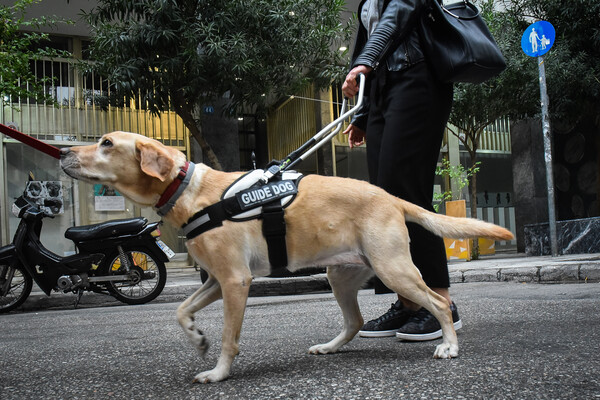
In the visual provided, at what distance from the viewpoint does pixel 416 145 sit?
2807 mm

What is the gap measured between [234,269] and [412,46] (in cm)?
162

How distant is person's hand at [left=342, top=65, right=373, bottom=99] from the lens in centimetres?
272

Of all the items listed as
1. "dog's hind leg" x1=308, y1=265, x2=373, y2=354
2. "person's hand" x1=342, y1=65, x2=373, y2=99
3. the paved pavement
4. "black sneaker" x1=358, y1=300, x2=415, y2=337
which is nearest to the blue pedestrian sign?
the paved pavement

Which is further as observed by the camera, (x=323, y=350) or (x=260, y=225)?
(x=323, y=350)

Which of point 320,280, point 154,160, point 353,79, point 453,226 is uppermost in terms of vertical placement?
point 353,79

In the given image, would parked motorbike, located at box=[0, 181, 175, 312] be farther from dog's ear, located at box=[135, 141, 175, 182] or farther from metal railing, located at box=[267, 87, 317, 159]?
metal railing, located at box=[267, 87, 317, 159]

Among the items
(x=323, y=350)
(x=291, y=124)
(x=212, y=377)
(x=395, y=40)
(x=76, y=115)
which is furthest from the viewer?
(x=291, y=124)

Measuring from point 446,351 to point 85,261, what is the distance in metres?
5.56

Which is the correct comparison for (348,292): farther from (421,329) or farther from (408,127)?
(408,127)

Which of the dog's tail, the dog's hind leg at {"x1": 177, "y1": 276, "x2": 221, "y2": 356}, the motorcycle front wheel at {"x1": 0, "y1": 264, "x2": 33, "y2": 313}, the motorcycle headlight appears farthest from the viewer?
the motorcycle headlight

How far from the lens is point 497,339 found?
Result: 8.66 ft

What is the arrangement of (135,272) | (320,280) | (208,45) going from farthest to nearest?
(208,45) < (320,280) < (135,272)

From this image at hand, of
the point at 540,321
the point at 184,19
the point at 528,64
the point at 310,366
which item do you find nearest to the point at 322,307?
the point at 540,321

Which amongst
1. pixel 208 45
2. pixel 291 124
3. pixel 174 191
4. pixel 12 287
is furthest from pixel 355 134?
pixel 291 124
